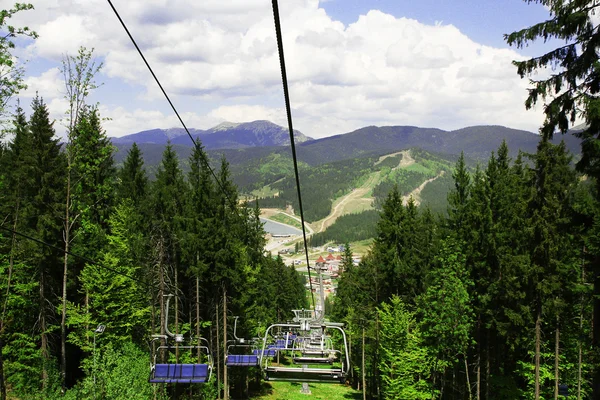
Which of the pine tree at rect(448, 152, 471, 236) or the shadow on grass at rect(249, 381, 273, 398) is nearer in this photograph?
the pine tree at rect(448, 152, 471, 236)

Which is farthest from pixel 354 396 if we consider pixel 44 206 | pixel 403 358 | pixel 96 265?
pixel 44 206

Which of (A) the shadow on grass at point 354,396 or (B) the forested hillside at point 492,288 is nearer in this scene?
(B) the forested hillside at point 492,288

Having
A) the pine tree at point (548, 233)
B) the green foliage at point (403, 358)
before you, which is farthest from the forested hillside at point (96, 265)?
the pine tree at point (548, 233)

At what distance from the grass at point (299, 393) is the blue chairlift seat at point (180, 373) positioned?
21.0m

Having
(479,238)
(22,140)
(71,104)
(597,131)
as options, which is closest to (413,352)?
(479,238)

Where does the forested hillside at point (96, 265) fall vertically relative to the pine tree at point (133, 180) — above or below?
below

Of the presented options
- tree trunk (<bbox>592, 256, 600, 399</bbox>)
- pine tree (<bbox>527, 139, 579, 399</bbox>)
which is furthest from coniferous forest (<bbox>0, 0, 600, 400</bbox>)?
tree trunk (<bbox>592, 256, 600, 399</bbox>)

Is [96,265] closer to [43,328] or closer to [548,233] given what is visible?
[43,328]

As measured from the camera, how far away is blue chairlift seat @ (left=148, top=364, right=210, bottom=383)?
17413 millimetres

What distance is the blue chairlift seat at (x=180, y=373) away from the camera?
57.1ft

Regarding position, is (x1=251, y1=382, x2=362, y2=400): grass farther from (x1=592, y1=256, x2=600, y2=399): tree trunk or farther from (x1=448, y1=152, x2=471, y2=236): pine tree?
(x1=592, y1=256, x2=600, y2=399): tree trunk

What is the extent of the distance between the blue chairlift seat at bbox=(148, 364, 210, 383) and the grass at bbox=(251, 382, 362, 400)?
21.0 m

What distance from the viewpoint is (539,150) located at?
19625 mm

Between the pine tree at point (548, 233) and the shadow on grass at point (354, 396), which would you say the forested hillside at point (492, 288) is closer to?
the pine tree at point (548, 233)
